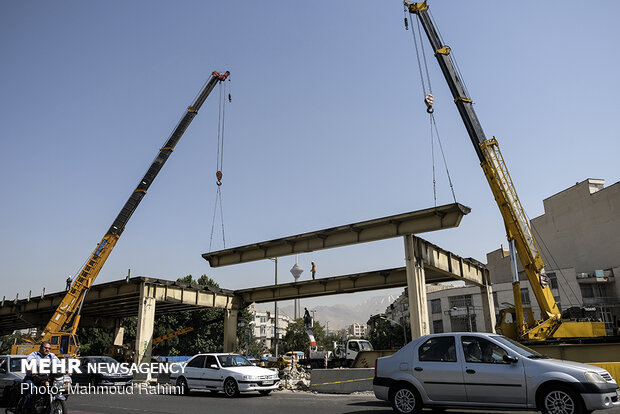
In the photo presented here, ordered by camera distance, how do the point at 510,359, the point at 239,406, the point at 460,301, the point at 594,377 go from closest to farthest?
the point at 594,377, the point at 510,359, the point at 239,406, the point at 460,301

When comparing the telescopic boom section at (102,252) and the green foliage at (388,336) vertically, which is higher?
the telescopic boom section at (102,252)

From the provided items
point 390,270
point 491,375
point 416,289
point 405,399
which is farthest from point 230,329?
point 491,375

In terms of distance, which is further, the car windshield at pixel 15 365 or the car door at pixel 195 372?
the car door at pixel 195 372

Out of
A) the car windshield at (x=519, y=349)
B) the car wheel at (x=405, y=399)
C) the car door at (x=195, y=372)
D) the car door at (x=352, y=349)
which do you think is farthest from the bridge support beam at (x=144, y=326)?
the car windshield at (x=519, y=349)

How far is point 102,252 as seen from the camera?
84.0 feet

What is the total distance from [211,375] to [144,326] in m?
14.0

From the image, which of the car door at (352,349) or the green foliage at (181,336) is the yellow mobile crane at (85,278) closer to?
the car door at (352,349)

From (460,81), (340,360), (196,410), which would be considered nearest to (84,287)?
(340,360)

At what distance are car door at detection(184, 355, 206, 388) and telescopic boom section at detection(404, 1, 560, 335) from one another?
46.3 feet

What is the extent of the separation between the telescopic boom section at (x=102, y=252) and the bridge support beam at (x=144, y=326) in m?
3.16

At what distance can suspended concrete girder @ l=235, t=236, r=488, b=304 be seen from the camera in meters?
21.8

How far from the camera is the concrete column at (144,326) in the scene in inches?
1005

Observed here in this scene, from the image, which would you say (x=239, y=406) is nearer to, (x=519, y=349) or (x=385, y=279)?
(x=519, y=349)

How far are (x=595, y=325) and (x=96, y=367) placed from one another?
67.8ft
